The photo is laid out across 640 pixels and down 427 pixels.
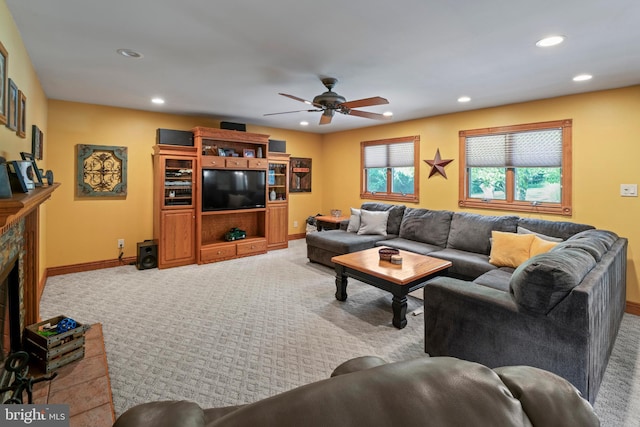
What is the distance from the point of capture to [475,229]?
14.2ft

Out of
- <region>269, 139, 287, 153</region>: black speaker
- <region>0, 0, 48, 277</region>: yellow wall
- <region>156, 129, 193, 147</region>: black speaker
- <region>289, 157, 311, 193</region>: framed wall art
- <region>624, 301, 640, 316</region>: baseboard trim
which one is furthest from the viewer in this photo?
<region>289, 157, 311, 193</region>: framed wall art

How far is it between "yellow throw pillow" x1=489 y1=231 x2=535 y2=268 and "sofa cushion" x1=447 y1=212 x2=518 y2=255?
1.37 feet

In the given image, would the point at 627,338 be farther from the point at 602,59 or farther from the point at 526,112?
the point at 526,112

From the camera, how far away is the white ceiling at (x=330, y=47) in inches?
81.3

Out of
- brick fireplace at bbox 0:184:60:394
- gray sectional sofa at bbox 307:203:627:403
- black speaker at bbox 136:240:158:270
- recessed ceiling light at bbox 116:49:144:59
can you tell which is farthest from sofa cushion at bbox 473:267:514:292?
black speaker at bbox 136:240:158:270

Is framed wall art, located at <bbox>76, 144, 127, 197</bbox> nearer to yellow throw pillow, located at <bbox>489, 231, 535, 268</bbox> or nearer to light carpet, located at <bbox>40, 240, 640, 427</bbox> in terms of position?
light carpet, located at <bbox>40, 240, 640, 427</bbox>

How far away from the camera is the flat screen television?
5.28 metres

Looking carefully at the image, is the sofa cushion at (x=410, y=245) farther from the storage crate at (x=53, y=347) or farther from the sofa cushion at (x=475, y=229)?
the storage crate at (x=53, y=347)

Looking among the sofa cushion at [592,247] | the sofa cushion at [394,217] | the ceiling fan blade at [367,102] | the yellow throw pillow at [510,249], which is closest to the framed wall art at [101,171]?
the ceiling fan blade at [367,102]

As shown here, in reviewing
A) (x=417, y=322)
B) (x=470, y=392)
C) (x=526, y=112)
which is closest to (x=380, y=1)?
(x=470, y=392)

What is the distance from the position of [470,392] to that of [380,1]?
2.17 meters

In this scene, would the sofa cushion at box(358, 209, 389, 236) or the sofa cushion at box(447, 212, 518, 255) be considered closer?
the sofa cushion at box(447, 212, 518, 255)

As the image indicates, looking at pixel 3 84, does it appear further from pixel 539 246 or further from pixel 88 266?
pixel 539 246

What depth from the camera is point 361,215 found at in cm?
549
